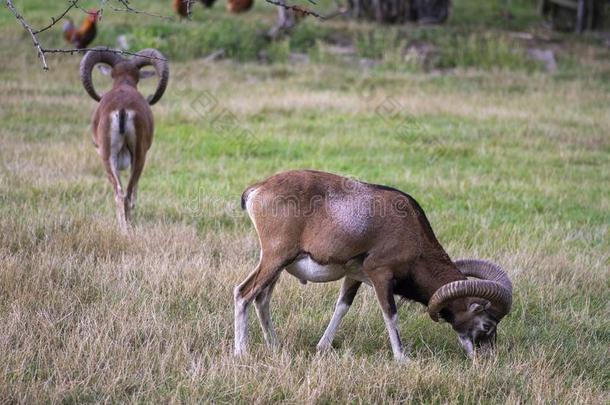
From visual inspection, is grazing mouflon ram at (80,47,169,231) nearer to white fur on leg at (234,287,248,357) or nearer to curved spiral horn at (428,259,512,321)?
white fur on leg at (234,287,248,357)

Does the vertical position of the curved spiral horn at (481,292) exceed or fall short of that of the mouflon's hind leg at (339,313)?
it exceeds it

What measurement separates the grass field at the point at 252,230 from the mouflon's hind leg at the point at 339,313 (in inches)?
5.5

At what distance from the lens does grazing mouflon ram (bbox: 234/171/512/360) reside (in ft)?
19.3

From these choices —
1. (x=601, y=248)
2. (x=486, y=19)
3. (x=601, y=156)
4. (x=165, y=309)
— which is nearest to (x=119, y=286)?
(x=165, y=309)

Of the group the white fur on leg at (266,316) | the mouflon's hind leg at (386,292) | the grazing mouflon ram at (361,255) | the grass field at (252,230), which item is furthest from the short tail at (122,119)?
the mouflon's hind leg at (386,292)

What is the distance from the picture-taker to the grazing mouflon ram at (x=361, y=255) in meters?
5.89

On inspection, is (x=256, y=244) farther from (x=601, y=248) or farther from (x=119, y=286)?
(x=601, y=248)

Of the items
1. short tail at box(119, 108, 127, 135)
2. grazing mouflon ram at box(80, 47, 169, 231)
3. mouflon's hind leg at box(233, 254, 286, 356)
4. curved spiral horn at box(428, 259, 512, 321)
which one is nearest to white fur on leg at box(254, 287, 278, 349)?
mouflon's hind leg at box(233, 254, 286, 356)

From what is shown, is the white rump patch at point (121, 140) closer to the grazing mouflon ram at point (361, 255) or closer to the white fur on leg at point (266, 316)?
the grazing mouflon ram at point (361, 255)

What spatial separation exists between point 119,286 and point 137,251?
1.12m

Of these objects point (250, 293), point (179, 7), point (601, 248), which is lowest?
point (601, 248)

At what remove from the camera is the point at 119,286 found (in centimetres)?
694

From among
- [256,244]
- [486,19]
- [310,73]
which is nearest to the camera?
[256,244]

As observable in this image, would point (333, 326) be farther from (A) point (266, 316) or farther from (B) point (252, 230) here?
(B) point (252, 230)
